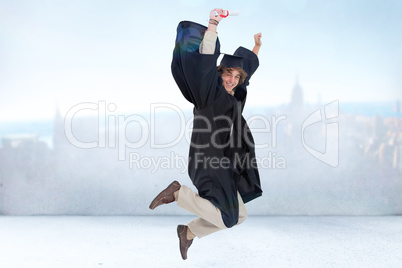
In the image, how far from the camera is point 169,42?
4312 mm

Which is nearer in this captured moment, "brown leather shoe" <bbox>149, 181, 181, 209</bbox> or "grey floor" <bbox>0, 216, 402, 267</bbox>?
"brown leather shoe" <bbox>149, 181, 181, 209</bbox>

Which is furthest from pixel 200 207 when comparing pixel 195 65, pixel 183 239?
pixel 195 65

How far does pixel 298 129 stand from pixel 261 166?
57 cm

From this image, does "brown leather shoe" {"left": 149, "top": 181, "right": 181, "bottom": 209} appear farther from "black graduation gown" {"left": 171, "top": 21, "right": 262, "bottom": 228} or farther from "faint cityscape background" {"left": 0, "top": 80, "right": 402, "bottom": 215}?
"faint cityscape background" {"left": 0, "top": 80, "right": 402, "bottom": 215}

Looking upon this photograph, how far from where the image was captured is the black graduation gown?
5.78 ft

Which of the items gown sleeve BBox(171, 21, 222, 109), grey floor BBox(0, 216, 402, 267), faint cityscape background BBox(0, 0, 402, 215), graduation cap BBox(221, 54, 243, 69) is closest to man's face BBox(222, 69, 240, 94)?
graduation cap BBox(221, 54, 243, 69)

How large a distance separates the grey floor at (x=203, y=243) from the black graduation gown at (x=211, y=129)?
1189mm

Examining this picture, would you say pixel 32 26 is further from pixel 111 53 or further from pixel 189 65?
pixel 189 65

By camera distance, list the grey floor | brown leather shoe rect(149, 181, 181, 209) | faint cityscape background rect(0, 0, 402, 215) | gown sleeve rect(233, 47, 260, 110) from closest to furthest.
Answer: brown leather shoe rect(149, 181, 181, 209) < gown sleeve rect(233, 47, 260, 110) < the grey floor < faint cityscape background rect(0, 0, 402, 215)

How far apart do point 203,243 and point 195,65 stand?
6.90ft

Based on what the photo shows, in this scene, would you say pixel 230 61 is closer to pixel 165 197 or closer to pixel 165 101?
pixel 165 197

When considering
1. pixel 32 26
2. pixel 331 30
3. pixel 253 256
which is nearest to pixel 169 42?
pixel 32 26

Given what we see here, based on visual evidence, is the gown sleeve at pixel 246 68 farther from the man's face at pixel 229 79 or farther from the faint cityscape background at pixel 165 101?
the faint cityscape background at pixel 165 101

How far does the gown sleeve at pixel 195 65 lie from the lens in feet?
5.72
